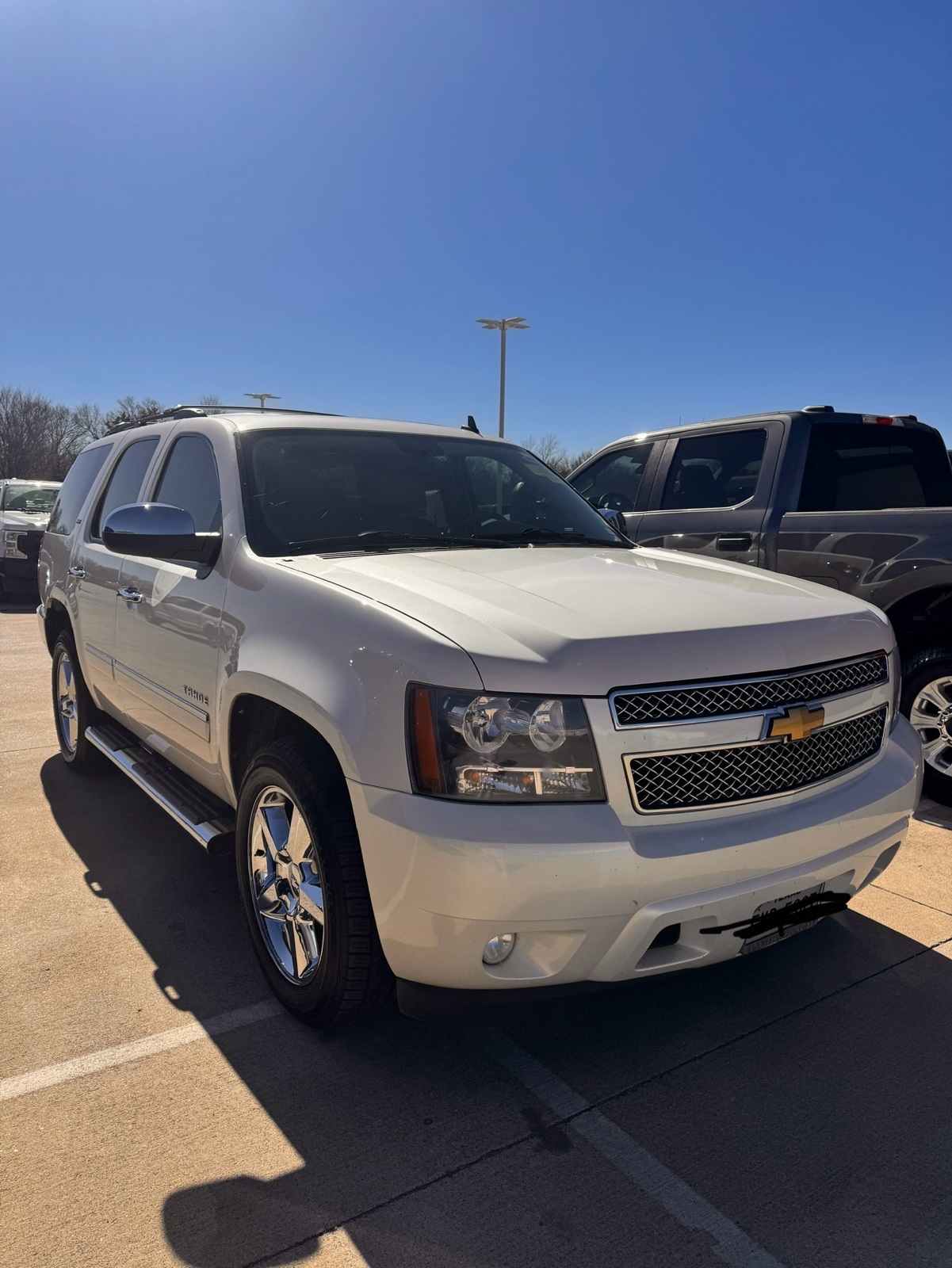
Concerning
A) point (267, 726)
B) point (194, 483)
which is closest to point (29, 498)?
point (194, 483)

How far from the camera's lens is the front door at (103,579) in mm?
4305

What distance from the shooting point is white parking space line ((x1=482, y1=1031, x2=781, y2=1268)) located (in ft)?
6.42

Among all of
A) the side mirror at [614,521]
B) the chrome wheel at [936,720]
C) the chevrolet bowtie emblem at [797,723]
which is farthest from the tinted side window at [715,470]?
the chevrolet bowtie emblem at [797,723]

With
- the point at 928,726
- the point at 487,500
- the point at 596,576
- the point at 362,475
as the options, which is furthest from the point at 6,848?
the point at 928,726

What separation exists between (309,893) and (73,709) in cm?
316

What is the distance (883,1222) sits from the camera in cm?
202

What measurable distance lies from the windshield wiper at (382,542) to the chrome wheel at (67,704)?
101 inches

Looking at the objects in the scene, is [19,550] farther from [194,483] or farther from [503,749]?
[503,749]

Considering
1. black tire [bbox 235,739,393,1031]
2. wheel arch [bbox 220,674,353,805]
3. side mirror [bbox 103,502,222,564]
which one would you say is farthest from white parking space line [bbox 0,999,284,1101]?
side mirror [bbox 103,502,222,564]

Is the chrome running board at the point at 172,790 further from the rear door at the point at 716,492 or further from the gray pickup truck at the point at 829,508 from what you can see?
the rear door at the point at 716,492

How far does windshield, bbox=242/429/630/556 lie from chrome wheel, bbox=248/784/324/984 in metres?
0.85

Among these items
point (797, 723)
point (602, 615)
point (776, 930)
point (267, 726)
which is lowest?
point (776, 930)

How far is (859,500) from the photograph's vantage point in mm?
5559

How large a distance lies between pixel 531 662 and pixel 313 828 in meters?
0.77
